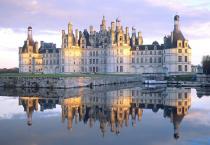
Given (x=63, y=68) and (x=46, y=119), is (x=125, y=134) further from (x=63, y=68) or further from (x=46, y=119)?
(x=63, y=68)

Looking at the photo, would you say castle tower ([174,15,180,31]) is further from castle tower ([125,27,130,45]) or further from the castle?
castle tower ([125,27,130,45])

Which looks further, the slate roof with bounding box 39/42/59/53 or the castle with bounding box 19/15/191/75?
the slate roof with bounding box 39/42/59/53

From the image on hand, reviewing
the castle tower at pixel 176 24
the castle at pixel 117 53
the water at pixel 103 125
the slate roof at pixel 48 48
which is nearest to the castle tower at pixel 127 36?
the castle at pixel 117 53

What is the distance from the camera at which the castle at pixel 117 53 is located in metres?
65.6

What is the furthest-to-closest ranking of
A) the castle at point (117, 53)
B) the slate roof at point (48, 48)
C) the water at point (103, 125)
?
1. the slate roof at point (48, 48)
2. the castle at point (117, 53)
3. the water at point (103, 125)

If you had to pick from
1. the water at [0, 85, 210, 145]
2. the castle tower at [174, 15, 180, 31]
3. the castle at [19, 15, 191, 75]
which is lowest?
A: the water at [0, 85, 210, 145]

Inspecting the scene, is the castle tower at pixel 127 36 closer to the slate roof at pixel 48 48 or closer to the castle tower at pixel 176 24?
the castle tower at pixel 176 24

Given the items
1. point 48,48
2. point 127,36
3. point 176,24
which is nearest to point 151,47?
point 127,36

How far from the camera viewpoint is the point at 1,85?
43812 millimetres

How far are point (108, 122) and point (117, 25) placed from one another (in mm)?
55982

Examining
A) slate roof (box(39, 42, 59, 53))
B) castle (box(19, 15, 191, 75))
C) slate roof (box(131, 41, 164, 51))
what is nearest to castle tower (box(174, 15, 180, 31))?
castle (box(19, 15, 191, 75))

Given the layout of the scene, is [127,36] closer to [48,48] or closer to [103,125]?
[48,48]

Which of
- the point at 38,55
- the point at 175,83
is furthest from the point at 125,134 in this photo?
the point at 38,55

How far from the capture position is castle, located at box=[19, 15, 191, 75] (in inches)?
2584
